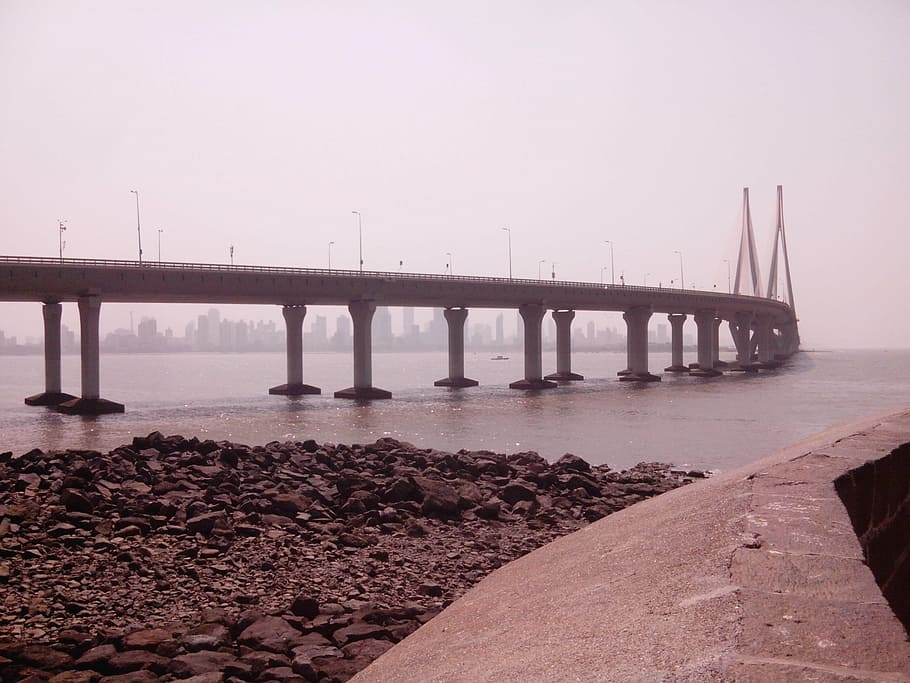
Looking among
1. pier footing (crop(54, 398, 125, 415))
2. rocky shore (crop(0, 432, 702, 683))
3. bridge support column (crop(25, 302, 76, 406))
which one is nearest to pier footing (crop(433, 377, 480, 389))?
pier footing (crop(54, 398, 125, 415))

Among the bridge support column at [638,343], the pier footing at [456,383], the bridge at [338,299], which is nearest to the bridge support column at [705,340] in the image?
the bridge at [338,299]

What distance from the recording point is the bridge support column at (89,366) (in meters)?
52.2

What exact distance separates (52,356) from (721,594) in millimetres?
64065

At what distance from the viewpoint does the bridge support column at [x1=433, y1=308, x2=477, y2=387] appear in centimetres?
7975

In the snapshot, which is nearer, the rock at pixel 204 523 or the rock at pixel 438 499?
the rock at pixel 204 523

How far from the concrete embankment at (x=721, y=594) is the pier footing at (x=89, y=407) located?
50.3 meters

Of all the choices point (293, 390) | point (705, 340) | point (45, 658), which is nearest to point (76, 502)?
point (45, 658)

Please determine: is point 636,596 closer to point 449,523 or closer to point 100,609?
point 100,609

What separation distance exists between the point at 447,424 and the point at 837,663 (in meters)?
40.7

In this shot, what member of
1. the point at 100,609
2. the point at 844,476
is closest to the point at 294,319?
the point at 100,609

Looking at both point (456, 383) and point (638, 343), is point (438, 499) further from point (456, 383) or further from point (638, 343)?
point (638, 343)

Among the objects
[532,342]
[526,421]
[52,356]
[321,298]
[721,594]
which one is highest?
[321,298]

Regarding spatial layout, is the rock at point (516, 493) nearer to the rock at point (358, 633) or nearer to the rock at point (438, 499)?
the rock at point (438, 499)

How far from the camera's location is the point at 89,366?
53062mm
